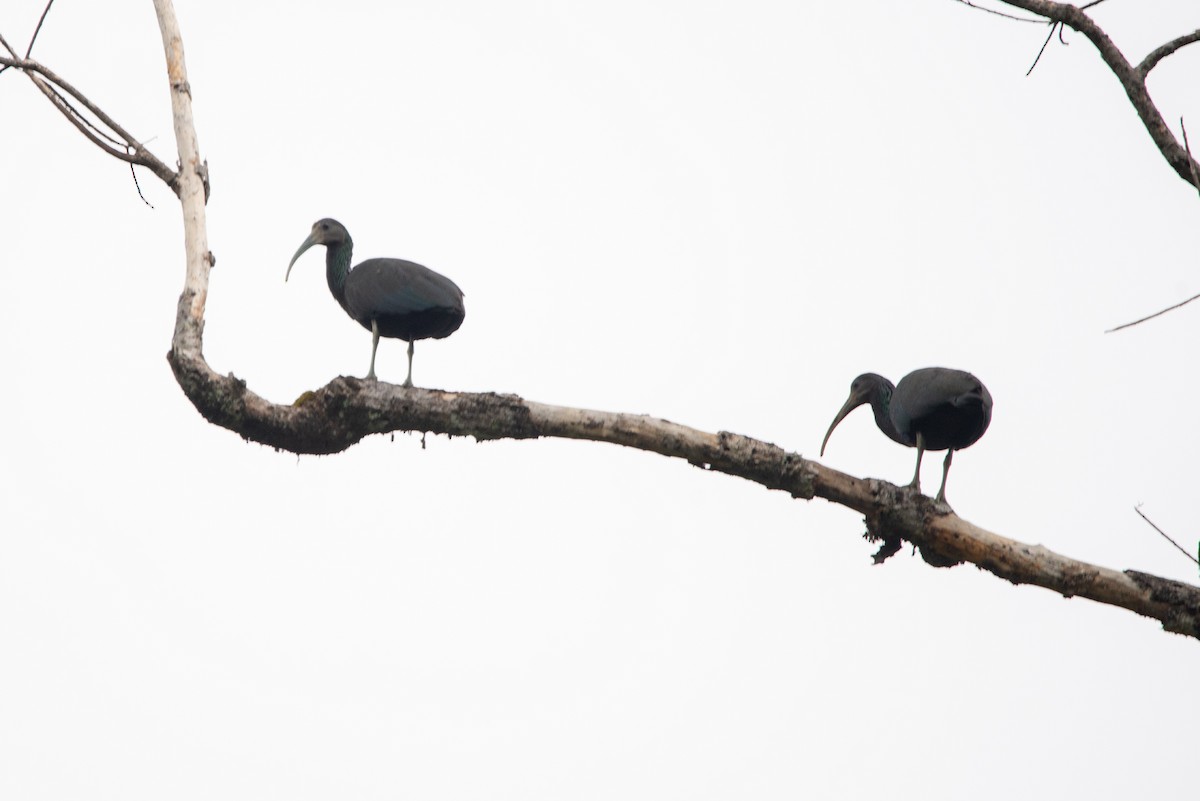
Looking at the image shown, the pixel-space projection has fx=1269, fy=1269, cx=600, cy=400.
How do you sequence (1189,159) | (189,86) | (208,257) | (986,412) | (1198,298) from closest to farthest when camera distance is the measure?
1. (1198,298)
2. (1189,159)
3. (208,257)
4. (189,86)
5. (986,412)

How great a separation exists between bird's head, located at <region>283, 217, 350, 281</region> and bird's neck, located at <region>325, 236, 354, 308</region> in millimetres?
29

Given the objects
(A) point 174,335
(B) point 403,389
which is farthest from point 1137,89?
(A) point 174,335

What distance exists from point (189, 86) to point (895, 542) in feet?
13.8

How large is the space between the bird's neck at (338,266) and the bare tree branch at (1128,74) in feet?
17.3

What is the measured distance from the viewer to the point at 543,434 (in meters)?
5.65

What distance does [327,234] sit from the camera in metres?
9.05

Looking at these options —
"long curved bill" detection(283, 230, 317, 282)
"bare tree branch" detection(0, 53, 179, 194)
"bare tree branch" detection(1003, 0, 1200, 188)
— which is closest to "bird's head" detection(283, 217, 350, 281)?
"long curved bill" detection(283, 230, 317, 282)

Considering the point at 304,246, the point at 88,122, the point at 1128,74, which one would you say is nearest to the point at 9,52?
the point at 88,122

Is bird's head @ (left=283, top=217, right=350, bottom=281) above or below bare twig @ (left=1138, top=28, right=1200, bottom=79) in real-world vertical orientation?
above

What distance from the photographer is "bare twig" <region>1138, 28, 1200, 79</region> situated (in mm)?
4637

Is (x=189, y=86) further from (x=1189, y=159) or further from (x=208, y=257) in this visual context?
(x=1189, y=159)

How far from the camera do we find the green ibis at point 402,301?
7930 millimetres

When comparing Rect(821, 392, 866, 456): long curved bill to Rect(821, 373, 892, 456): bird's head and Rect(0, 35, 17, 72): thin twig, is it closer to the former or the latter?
Rect(821, 373, 892, 456): bird's head

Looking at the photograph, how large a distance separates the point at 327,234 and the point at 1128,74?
589 centimetres
